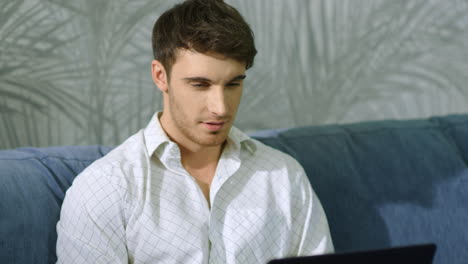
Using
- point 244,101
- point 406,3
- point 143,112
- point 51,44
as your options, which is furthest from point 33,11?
point 406,3

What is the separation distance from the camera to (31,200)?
137 cm

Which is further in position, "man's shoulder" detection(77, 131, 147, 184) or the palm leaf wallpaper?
the palm leaf wallpaper

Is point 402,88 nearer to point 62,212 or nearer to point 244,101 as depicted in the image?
point 244,101

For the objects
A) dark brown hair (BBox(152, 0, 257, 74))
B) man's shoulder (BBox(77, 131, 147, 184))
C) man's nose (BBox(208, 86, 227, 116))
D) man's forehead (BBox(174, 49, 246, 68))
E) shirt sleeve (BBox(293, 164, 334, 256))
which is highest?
dark brown hair (BBox(152, 0, 257, 74))

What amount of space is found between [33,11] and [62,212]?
652 millimetres

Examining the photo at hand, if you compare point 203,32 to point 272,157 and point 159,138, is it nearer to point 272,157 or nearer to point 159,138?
point 159,138

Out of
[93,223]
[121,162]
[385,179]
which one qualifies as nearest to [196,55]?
[121,162]

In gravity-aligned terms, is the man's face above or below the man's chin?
above

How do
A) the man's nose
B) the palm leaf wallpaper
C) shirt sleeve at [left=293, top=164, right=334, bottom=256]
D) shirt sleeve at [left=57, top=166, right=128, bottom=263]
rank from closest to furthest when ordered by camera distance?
1. shirt sleeve at [left=57, top=166, right=128, bottom=263]
2. the man's nose
3. shirt sleeve at [left=293, top=164, right=334, bottom=256]
4. the palm leaf wallpaper

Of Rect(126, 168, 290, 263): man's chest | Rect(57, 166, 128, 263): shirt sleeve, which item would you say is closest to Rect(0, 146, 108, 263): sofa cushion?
Rect(57, 166, 128, 263): shirt sleeve

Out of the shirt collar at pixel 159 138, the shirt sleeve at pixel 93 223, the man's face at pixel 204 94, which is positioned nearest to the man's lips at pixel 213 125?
the man's face at pixel 204 94

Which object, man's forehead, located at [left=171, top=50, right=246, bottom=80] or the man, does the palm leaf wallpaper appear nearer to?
the man

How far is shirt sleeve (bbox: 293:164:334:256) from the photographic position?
5.00ft

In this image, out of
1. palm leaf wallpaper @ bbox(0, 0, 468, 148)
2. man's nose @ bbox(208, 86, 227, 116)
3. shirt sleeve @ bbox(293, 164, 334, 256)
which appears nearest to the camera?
man's nose @ bbox(208, 86, 227, 116)
